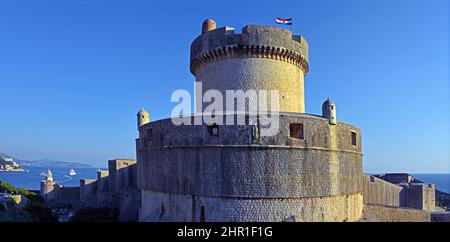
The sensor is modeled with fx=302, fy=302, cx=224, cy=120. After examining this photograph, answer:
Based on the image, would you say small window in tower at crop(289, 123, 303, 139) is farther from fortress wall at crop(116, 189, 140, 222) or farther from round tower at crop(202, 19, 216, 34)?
fortress wall at crop(116, 189, 140, 222)

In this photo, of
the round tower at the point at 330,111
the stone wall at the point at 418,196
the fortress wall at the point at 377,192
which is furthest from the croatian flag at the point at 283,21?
the stone wall at the point at 418,196

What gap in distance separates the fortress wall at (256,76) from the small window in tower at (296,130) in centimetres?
362

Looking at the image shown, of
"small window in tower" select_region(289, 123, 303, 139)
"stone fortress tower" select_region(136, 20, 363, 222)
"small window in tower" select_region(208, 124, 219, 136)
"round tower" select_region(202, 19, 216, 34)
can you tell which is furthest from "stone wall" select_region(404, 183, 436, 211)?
"round tower" select_region(202, 19, 216, 34)

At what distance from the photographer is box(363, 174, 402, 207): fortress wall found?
1920cm

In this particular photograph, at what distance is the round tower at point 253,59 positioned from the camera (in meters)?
16.6

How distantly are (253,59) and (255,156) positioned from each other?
6477 millimetres

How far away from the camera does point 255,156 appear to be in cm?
1273

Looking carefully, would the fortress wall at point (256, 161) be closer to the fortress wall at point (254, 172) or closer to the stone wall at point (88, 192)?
the fortress wall at point (254, 172)

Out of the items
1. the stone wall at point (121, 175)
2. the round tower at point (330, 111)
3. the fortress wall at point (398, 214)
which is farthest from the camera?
the stone wall at point (121, 175)

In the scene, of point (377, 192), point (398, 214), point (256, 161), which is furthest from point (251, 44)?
point (398, 214)
